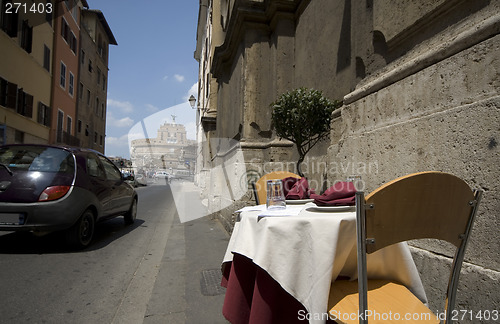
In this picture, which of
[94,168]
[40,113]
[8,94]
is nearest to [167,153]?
[40,113]

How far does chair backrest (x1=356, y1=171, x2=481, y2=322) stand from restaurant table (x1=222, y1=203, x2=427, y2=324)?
0.82 ft

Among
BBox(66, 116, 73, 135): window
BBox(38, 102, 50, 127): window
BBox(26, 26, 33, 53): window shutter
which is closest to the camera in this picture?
BBox(26, 26, 33, 53): window shutter

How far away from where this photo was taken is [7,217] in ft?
13.9

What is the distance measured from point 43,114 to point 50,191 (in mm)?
19325

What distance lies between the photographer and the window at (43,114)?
64.6 feet

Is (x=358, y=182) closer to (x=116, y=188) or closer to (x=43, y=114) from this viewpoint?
(x=116, y=188)

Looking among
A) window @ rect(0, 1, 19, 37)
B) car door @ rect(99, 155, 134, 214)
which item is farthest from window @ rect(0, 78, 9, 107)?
car door @ rect(99, 155, 134, 214)

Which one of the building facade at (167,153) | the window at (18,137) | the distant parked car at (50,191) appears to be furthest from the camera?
the building facade at (167,153)

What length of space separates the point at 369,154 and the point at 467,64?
46.2 inches

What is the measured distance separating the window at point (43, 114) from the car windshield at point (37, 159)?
58.4ft

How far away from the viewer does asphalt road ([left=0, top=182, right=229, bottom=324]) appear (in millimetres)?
2697

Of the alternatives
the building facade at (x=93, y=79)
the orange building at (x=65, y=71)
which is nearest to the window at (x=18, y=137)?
the orange building at (x=65, y=71)

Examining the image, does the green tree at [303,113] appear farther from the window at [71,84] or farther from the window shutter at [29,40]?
the window at [71,84]

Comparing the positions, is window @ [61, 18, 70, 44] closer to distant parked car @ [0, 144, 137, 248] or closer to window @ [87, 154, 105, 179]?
window @ [87, 154, 105, 179]
